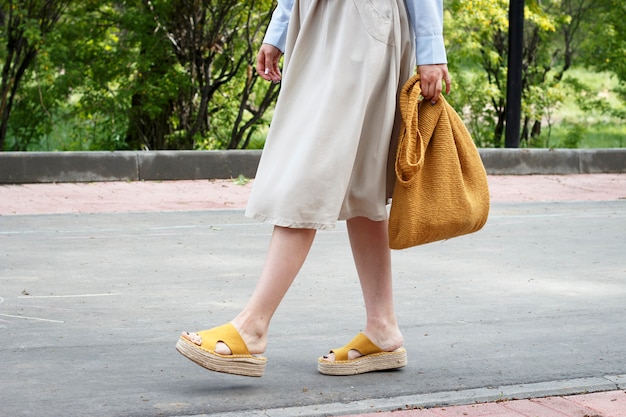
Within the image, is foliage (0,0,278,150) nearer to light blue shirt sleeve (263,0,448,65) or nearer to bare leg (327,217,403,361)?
bare leg (327,217,403,361)

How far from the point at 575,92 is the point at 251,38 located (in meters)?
6.13

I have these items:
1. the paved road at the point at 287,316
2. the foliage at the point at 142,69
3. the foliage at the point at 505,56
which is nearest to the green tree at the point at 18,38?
the foliage at the point at 142,69

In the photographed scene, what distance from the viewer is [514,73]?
16312 millimetres

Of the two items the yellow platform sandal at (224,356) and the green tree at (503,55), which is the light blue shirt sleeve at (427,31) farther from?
the green tree at (503,55)

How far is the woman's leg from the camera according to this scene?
4.04 meters

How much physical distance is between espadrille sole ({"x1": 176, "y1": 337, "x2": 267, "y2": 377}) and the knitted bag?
636mm

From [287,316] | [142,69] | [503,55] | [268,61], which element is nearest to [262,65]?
[268,61]

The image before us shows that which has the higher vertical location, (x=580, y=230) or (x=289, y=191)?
(x=289, y=191)

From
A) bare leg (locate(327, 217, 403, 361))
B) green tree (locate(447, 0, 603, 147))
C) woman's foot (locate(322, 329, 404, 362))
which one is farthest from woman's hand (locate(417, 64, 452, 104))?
green tree (locate(447, 0, 603, 147))

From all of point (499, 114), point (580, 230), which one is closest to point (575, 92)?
point (499, 114)

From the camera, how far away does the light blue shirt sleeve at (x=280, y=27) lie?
4254 mm

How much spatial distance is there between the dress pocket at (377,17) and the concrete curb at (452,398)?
1.26 meters

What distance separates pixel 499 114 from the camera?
1889 centimetres

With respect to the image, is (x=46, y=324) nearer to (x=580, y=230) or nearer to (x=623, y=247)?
(x=623, y=247)
